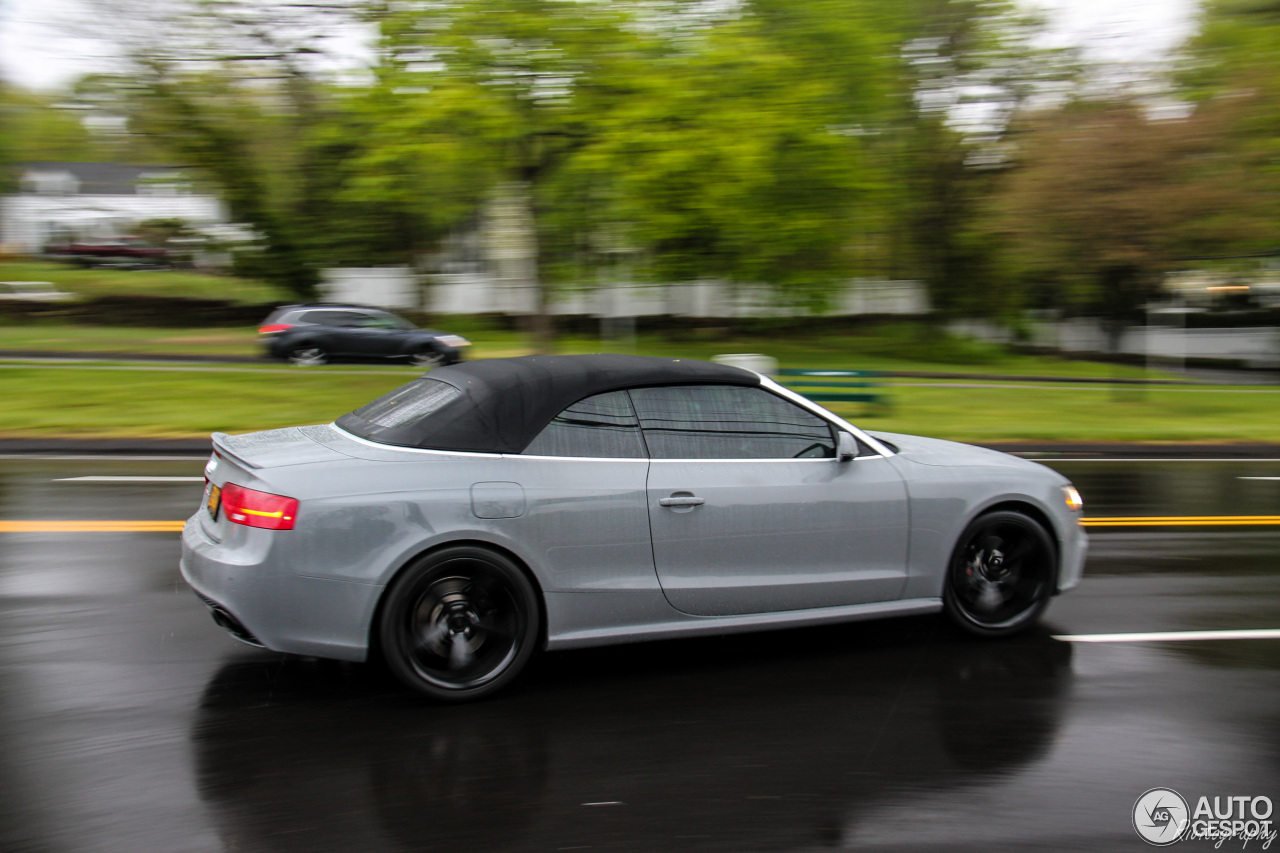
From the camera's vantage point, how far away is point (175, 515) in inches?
318

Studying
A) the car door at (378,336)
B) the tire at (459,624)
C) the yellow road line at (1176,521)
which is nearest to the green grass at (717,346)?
the car door at (378,336)

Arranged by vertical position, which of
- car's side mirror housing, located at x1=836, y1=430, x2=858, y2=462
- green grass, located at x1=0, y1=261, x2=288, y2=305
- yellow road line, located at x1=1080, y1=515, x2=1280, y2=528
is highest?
green grass, located at x1=0, y1=261, x2=288, y2=305

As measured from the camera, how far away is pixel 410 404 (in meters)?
4.89

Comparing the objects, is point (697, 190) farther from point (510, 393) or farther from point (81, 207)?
point (81, 207)

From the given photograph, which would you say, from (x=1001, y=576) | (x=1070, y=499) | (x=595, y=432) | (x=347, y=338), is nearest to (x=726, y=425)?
(x=595, y=432)

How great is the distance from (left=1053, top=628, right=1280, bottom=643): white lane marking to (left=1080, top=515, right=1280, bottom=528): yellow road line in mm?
2742

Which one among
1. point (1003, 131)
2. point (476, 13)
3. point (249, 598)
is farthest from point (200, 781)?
point (1003, 131)

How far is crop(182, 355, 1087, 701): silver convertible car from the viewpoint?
165 inches

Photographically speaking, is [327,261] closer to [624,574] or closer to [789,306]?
[789,306]

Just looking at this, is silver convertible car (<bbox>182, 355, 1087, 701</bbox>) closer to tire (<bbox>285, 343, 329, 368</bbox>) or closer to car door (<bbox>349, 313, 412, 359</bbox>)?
tire (<bbox>285, 343, 329, 368</bbox>)

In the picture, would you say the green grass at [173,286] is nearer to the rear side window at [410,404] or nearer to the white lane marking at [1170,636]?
the rear side window at [410,404]

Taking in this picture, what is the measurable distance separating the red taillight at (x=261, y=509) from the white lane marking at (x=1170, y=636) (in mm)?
3831

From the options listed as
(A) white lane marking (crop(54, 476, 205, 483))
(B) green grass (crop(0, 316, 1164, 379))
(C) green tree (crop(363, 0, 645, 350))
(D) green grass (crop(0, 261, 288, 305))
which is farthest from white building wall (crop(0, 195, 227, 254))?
(A) white lane marking (crop(54, 476, 205, 483))

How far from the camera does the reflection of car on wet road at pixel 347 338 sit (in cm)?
2302
